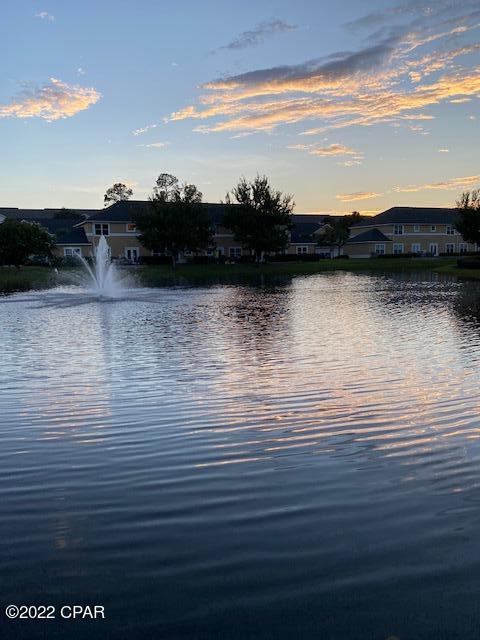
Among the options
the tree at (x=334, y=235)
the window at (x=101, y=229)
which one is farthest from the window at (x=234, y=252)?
the window at (x=101, y=229)

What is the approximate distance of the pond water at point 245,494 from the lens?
417cm

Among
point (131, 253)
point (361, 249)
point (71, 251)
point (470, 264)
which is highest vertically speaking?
point (71, 251)

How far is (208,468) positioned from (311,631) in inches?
127

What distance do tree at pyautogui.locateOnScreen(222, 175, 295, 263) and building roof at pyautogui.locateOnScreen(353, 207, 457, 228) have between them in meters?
34.2

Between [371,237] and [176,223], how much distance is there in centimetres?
4591

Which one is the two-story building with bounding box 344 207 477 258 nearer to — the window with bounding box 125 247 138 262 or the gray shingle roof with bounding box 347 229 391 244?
the gray shingle roof with bounding box 347 229 391 244

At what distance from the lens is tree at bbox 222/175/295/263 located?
8531cm

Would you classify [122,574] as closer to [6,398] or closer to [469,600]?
[469,600]

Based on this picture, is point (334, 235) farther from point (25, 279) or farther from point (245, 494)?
point (245, 494)

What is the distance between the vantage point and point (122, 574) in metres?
4.65

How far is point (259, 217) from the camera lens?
85.6m

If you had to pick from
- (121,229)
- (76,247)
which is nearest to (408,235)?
(121,229)

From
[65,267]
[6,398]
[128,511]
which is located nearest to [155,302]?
[6,398]

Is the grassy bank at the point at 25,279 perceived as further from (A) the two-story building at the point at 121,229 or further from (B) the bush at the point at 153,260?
(A) the two-story building at the point at 121,229
